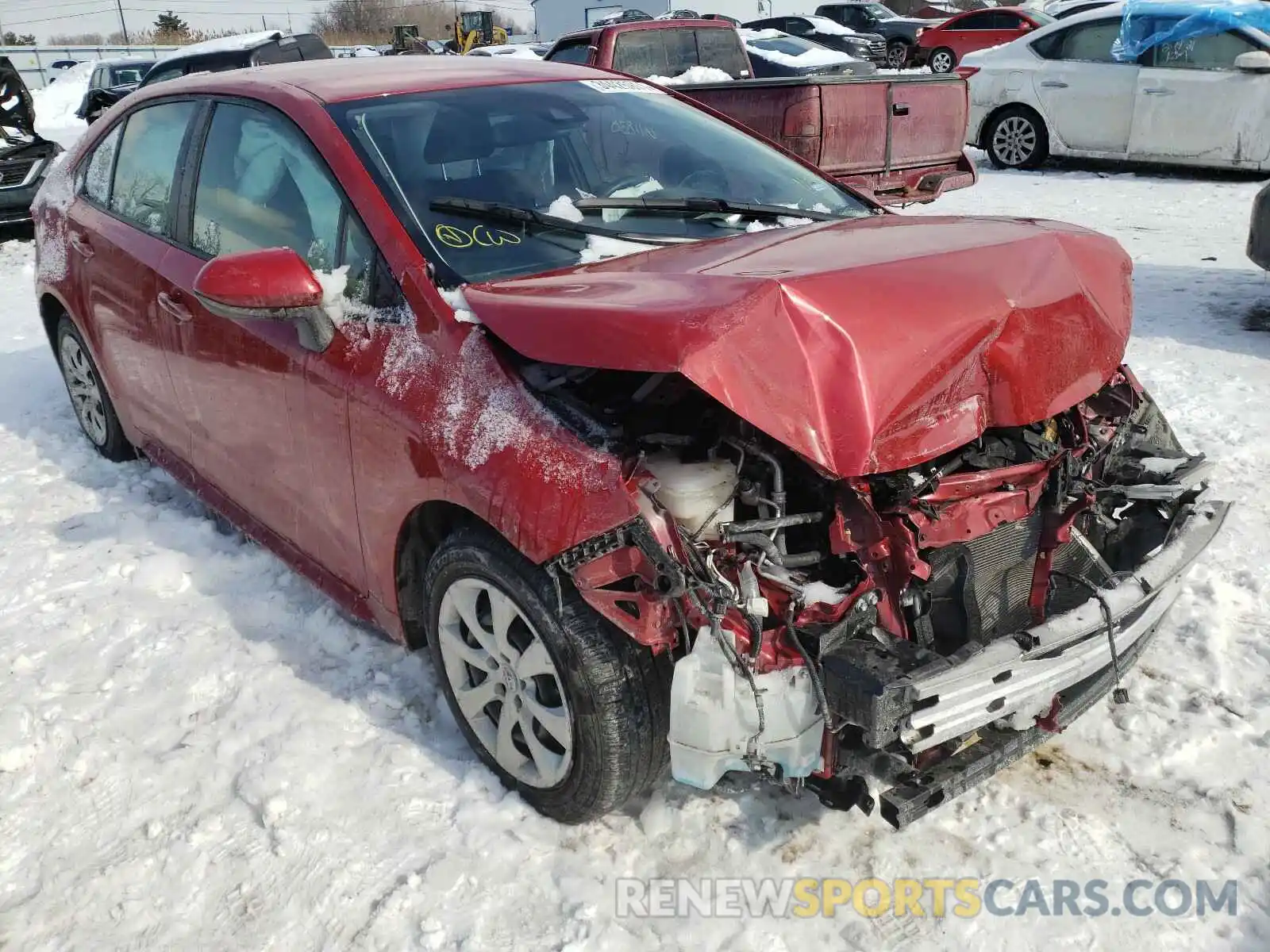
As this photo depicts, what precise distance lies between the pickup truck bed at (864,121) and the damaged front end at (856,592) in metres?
4.55

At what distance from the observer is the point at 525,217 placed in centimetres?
285

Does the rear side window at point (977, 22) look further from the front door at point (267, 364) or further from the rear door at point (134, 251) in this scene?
the front door at point (267, 364)

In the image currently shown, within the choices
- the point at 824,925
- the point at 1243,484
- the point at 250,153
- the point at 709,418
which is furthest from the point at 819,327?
the point at 1243,484

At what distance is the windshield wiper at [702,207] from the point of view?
3.00m

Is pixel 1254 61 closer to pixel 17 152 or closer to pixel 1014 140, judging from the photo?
pixel 1014 140

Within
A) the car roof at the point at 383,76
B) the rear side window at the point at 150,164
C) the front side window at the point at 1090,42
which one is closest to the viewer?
the car roof at the point at 383,76

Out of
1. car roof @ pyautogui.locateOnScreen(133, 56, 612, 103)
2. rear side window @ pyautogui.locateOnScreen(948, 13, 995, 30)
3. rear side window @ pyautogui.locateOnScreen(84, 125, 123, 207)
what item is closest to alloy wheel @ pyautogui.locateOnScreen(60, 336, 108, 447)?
rear side window @ pyautogui.locateOnScreen(84, 125, 123, 207)

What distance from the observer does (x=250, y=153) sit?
3.23 m

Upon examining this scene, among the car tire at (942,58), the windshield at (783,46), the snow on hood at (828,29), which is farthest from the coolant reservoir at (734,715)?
the snow on hood at (828,29)

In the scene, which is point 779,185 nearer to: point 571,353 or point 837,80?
point 571,353

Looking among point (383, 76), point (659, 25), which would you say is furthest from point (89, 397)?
point (659, 25)

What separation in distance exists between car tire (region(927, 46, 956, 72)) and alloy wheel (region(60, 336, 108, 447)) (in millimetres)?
18925

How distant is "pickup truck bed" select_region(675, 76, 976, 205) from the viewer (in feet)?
22.6

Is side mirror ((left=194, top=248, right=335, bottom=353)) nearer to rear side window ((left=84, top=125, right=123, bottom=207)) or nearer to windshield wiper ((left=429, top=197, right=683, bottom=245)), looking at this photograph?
windshield wiper ((left=429, top=197, right=683, bottom=245))
